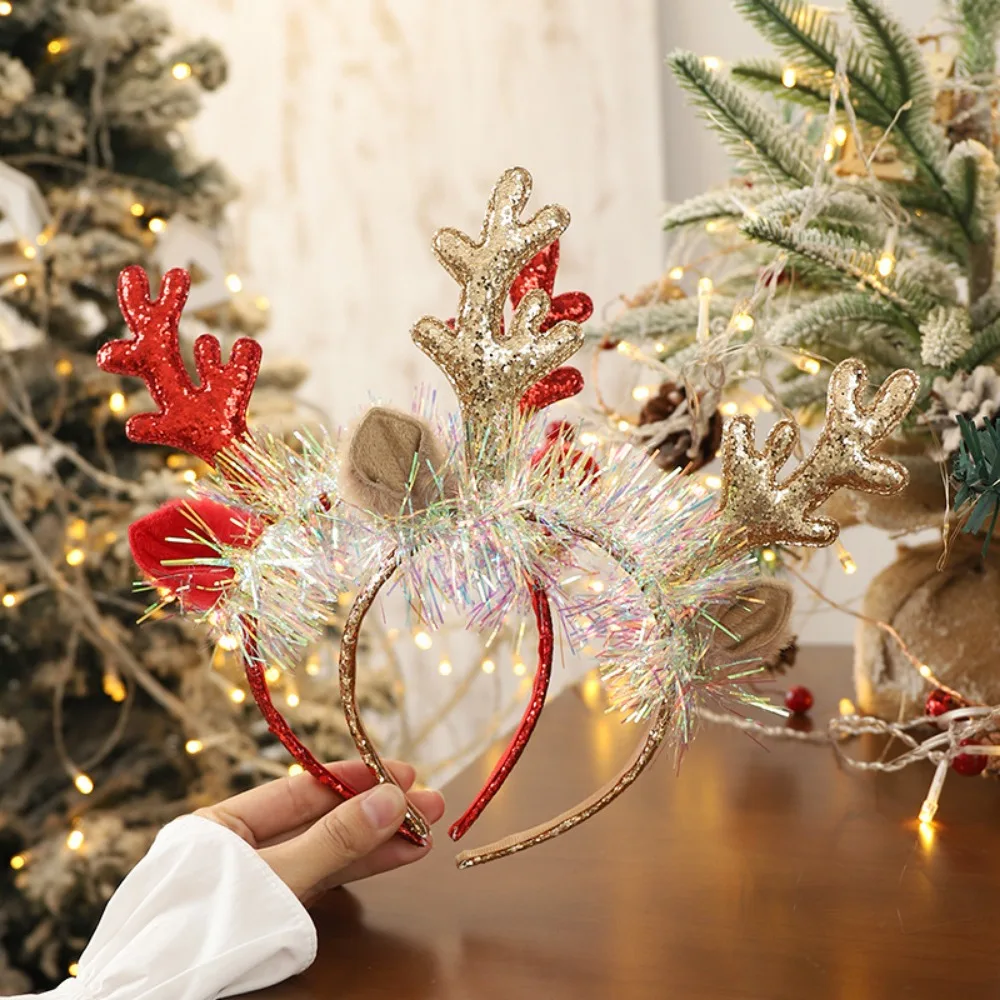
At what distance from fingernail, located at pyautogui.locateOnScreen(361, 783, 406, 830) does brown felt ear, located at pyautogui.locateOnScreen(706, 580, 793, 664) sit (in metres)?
0.17

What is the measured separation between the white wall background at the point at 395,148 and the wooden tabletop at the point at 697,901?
1.45 meters

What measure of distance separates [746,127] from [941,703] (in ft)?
1.36

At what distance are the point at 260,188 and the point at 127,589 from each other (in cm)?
96

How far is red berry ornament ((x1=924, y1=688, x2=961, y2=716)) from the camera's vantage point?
2.52ft

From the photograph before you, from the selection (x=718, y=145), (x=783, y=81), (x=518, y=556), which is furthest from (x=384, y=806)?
(x=718, y=145)

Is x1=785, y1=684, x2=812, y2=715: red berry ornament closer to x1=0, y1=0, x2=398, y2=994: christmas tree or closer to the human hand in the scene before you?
the human hand

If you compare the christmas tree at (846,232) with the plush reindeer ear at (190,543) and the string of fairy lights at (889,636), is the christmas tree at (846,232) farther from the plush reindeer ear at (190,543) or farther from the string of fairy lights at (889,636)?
the plush reindeer ear at (190,543)

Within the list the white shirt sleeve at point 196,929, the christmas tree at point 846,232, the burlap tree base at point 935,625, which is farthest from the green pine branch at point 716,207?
the white shirt sleeve at point 196,929

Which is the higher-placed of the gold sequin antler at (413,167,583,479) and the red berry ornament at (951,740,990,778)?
the gold sequin antler at (413,167,583,479)

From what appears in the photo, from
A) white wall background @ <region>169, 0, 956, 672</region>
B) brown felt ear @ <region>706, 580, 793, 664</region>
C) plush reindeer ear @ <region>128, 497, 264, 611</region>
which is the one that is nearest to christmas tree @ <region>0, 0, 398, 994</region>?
white wall background @ <region>169, 0, 956, 672</region>

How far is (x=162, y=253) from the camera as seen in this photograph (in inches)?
64.7

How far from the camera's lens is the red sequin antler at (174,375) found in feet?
1.96

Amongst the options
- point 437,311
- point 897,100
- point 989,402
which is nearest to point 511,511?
point 989,402

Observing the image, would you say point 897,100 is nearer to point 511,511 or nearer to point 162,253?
point 511,511
